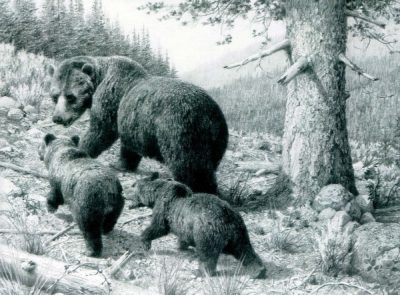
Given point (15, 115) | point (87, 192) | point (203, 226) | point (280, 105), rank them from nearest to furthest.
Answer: point (203, 226) < point (87, 192) < point (15, 115) < point (280, 105)

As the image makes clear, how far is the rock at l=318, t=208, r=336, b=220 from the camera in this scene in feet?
19.5

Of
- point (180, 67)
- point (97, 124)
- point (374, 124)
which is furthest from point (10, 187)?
point (374, 124)

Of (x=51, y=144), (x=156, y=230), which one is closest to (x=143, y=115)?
(x=51, y=144)

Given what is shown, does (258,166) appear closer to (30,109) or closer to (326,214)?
(326,214)

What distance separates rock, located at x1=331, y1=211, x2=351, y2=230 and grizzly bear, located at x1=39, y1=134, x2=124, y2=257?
1.92 meters

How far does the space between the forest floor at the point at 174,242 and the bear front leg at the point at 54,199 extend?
0.08m

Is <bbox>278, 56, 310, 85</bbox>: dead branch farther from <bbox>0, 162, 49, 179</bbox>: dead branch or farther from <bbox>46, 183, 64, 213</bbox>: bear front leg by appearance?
<bbox>0, 162, 49, 179</bbox>: dead branch

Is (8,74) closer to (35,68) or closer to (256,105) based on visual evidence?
(35,68)

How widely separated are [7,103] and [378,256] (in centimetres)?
499

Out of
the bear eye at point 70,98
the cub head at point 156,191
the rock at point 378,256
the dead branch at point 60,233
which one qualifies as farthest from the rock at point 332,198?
the bear eye at point 70,98

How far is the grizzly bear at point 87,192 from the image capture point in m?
4.79

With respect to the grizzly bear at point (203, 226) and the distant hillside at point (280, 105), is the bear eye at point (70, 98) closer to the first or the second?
the grizzly bear at point (203, 226)

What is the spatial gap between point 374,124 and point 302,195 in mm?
3122

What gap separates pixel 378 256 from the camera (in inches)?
190
